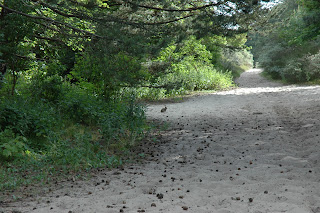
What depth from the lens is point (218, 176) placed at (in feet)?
15.4

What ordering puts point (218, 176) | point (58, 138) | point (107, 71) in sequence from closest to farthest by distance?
point (218, 176) → point (58, 138) → point (107, 71)

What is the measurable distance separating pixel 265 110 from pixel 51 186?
8.32 m

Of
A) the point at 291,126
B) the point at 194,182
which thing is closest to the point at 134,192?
the point at 194,182

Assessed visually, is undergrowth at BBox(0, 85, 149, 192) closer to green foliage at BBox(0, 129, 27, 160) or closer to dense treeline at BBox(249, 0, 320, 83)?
green foliage at BBox(0, 129, 27, 160)

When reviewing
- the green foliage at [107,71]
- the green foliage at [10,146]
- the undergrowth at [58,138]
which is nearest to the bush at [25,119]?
the undergrowth at [58,138]

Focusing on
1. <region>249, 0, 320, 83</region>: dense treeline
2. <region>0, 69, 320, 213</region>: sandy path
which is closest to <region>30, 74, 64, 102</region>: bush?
<region>0, 69, 320, 213</region>: sandy path

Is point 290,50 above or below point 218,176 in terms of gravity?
above

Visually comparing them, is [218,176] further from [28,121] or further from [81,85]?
[81,85]

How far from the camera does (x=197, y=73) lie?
61.3ft

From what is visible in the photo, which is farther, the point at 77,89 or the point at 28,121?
the point at 77,89

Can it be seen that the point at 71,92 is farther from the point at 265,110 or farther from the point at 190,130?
the point at 265,110

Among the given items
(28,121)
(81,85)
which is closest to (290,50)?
(81,85)

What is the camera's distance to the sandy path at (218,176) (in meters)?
3.50

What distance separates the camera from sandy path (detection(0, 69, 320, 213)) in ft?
11.5
